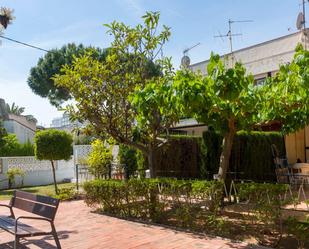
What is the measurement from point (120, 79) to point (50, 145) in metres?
6.11

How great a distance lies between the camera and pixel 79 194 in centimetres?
1369

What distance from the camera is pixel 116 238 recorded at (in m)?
6.95

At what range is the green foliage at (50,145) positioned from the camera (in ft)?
46.6

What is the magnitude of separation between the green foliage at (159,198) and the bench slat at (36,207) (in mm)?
2562

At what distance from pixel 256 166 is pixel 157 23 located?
6640 millimetres

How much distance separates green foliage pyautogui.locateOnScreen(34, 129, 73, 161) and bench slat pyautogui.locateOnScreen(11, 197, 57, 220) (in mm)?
7073

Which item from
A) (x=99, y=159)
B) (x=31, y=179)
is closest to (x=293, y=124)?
(x=99, y=159)

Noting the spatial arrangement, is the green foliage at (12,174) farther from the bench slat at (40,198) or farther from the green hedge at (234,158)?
the bench slat at (40,198)

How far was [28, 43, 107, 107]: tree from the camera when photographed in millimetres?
31578

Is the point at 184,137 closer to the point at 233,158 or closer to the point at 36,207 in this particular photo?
the point at 233,158

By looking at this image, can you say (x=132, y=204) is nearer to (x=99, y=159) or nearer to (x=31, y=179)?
(x=99, y=159)

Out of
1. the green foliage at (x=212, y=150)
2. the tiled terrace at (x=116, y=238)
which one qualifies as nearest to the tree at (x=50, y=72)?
the green foliage at (x=212, y=150)

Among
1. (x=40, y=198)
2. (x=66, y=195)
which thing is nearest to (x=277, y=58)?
(x=66, y=195)

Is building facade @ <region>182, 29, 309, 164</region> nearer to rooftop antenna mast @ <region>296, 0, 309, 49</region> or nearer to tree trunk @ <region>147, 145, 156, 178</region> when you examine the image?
rooftop antenna mast @ <region>296, 0, 309, 49</region>
